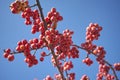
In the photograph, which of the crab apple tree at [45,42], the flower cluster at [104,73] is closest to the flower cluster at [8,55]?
the crab apple tree at [45,42]

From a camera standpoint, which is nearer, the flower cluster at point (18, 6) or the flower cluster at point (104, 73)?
the flower cluster at point (18, 6)

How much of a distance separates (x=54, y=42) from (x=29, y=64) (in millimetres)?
1141

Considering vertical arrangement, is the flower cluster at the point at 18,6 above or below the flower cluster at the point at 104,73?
above

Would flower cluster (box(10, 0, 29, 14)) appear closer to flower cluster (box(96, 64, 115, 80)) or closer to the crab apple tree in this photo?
the crab apple tree

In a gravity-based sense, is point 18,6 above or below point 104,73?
above

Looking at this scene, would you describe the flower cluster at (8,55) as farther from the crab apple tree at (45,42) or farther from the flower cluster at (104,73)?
the flower cluster at (104,73)

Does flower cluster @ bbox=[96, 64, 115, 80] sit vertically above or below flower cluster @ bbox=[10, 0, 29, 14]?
below

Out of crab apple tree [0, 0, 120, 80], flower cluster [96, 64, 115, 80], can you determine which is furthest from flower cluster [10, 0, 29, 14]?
flower cluster [96, 64, 115, 80]

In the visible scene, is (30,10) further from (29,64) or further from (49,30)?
(29,64)

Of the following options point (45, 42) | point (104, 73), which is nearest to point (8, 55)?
point (45, 42)

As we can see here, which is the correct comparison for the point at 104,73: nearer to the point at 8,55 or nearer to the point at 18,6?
the point at 8,55

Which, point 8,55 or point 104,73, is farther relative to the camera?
point 104,73

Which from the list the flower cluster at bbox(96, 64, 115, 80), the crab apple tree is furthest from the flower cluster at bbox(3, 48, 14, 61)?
the flower cluster at bbox(96, 64, 115, 80)

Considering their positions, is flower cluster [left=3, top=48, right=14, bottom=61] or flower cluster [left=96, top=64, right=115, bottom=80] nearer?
flower cluster [left=3, top=48, right=14, bottom=61]
